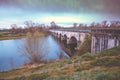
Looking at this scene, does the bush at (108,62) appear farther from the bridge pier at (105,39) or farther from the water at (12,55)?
the water at (12,55)

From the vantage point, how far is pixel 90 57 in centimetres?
620

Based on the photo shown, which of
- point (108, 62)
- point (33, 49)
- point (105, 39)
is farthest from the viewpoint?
point (33, 49)

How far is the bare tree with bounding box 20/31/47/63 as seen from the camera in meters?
10.0

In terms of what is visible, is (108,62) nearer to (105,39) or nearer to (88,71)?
(88,71)

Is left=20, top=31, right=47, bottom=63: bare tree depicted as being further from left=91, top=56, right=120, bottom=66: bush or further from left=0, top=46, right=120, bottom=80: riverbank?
left=91, top=56, right=120, bottom=66: bush

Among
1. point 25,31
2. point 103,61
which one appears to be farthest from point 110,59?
point 25,31

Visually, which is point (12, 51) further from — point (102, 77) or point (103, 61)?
point (102, 77)

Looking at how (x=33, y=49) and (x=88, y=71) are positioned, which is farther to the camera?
(x=33, y=49)

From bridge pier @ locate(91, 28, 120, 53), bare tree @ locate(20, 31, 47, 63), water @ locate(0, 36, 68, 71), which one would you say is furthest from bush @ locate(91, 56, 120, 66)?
water @ locate(0, 36, 68, 71)

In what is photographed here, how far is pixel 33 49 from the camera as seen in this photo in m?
10.5

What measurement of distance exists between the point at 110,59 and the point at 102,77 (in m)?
1.83

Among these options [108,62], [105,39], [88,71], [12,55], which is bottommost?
[12,55]

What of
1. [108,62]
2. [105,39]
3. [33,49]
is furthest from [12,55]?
[108,62]

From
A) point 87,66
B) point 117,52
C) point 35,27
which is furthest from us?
point 35,27
